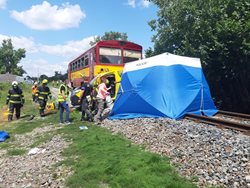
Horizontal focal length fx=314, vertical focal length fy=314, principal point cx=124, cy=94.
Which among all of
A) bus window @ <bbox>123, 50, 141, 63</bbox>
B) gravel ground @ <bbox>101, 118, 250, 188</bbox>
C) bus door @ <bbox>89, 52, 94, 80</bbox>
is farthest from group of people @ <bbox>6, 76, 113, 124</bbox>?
Answer: bus window @ <bbox>123, 50, 141, 63</bbox>

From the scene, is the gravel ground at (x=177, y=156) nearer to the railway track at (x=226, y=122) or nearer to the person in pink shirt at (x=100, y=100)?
the railway track at (x=226, y=122)

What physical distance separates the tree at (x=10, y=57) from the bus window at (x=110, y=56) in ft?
281

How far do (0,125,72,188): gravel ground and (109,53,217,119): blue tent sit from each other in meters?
3.61

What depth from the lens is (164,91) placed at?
12.8m

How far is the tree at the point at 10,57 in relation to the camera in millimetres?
98688

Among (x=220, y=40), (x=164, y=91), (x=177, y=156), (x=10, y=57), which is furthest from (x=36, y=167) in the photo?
(x=10, y=57)

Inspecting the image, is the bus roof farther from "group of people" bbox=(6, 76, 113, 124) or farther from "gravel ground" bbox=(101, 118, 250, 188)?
"gravel ground" bbox=(101, 118, 250, 188)

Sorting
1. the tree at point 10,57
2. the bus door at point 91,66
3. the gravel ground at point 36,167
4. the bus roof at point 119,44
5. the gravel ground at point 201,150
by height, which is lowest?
the gravel ground at point 36,167

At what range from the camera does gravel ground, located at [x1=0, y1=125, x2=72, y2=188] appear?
696 cm

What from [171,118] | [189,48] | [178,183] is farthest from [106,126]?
[189,48]

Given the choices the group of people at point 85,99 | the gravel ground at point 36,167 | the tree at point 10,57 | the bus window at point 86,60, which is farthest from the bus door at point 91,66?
the tree at point 10,57

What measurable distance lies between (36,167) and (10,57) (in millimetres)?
99787

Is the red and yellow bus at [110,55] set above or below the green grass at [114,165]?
above

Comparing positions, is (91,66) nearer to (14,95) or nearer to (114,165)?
(14,95)
